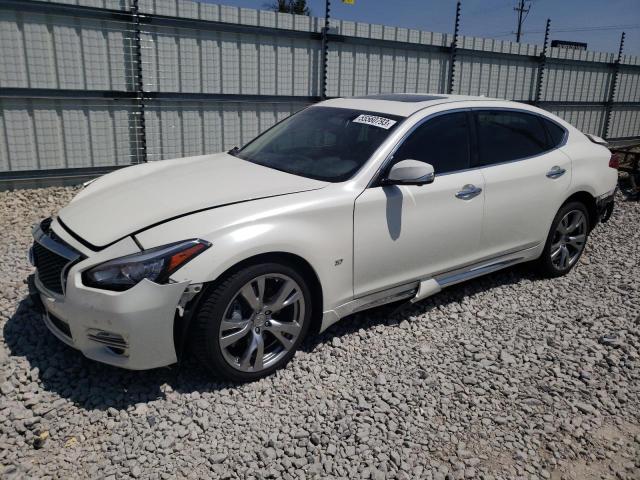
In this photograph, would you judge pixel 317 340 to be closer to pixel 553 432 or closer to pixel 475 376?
pixel 475 376

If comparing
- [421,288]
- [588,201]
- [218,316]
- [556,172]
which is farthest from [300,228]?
[588,201]

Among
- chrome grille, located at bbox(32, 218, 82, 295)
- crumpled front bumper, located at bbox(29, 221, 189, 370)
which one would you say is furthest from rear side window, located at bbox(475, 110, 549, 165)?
chrome grille, located at bbox(32, 218, 82, 295)

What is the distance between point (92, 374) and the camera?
336cm

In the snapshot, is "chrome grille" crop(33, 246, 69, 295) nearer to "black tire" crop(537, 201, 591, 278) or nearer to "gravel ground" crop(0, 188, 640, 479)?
"gravel ground" crop(0, 188, 640, 479)

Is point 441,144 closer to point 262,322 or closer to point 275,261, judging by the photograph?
point 275,261

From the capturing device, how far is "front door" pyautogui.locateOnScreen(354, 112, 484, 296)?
12.0 feet

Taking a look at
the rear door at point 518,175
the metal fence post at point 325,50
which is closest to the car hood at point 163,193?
the rear door at point 518,175

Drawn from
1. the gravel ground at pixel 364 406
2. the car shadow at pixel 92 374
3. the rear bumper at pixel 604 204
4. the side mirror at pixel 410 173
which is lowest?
the gravel ground at pixel 364 406

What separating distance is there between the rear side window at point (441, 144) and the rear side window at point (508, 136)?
193 mm

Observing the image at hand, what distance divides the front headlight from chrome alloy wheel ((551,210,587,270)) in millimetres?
3587

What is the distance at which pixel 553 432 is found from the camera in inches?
120

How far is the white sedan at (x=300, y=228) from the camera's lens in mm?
2963

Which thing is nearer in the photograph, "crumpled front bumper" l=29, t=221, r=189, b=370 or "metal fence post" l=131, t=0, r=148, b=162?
"crumpled front bumper" l=29, t=221, r=189, b=370

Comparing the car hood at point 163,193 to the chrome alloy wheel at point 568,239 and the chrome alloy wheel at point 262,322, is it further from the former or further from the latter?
the chrome alloy wheel at point 568,239
